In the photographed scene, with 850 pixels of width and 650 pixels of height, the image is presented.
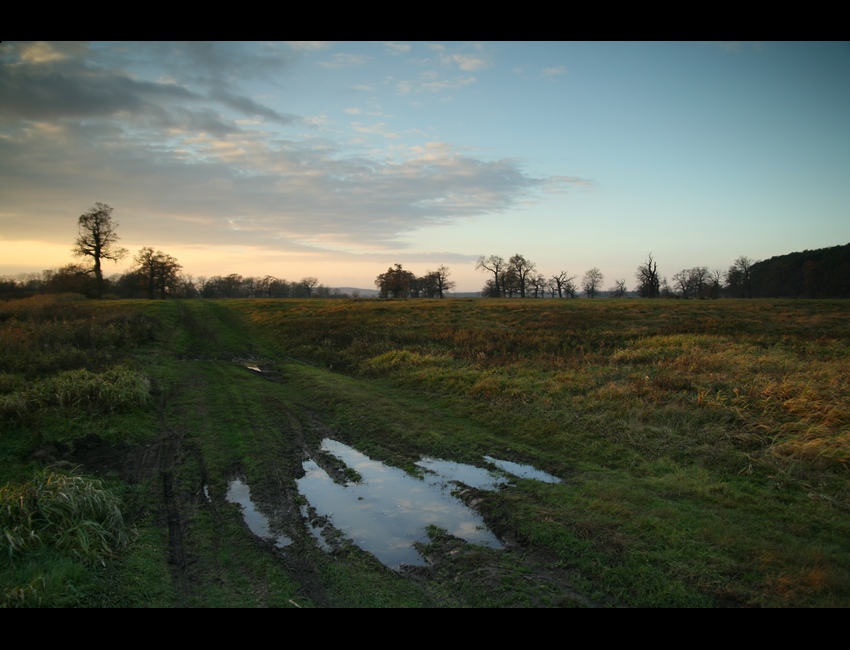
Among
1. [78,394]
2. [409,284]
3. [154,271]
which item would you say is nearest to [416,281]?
[409,284]

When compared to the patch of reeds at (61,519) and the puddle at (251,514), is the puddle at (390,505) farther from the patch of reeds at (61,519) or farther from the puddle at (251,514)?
the patch of reeds at (61,519)

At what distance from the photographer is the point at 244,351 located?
2462 cm

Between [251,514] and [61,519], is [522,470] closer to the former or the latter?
[251,514]

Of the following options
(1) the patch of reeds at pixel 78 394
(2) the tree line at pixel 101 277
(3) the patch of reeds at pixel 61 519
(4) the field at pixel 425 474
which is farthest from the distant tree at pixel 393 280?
(3) the patch of reeds at pixel 61 519

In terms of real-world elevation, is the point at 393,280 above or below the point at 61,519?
above

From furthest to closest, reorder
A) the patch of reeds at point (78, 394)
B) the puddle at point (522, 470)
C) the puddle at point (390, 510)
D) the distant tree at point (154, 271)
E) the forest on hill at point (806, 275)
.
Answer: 1. the forest on hill at point (806, 275)
2. the distant tree at point (154, 271)
3. the patch of reeds at point (78, 394)
4. the puddle at point (522, 470)
5. the puddle at point (390, 510)

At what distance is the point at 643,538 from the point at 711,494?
234cm

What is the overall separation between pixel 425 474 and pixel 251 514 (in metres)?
3.47

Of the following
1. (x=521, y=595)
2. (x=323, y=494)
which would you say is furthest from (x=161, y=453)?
(x=521, y=595)

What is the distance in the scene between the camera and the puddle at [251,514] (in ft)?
22.6

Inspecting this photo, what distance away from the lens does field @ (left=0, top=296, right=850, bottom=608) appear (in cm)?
566

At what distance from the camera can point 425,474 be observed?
949cm

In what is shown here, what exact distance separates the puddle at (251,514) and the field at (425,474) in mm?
75
